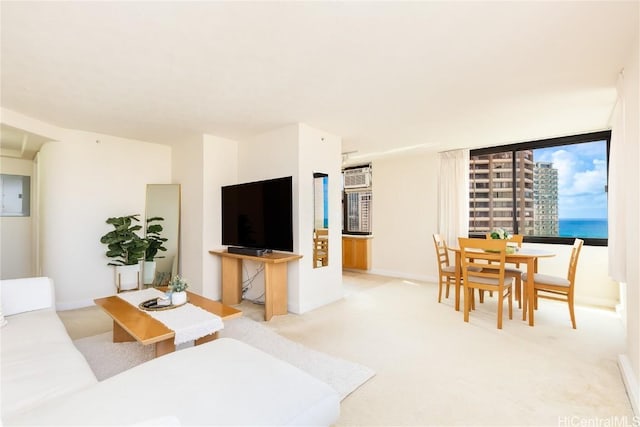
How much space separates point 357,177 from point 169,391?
5614 millimetres

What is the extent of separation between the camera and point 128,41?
6.31ft

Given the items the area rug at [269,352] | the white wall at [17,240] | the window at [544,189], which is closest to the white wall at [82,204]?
the white wall at [17,240]

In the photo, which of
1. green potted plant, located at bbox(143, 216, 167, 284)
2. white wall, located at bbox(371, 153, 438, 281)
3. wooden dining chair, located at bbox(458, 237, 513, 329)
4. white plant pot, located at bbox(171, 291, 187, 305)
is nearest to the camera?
white plant pot, located at bbox(171, 291, 187, 305)

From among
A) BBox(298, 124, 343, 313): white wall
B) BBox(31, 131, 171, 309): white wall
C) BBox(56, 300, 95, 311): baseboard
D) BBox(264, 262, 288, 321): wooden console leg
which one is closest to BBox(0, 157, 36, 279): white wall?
BBox(31, 131, 171, 309): white wall

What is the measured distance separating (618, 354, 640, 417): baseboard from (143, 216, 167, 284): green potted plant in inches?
193

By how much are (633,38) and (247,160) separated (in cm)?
391

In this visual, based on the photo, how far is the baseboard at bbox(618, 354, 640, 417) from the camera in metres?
1.79

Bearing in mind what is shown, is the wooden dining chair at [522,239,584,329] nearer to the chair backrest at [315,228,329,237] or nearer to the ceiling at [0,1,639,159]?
the ceiling at [0,1,639,159]

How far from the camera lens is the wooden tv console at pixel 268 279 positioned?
11.1 feet

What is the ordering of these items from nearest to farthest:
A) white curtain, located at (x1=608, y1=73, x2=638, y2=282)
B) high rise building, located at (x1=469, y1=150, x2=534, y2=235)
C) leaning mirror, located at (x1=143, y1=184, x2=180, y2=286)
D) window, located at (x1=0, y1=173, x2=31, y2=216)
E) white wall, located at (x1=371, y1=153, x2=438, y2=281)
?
white curtain, located at (x1=608, y1=73, x2=638, y2=282) < leaning mirror, located at (x1=143, y1=184, x2=180, y2=286) < window, located at (x1=0, y1=173, x2=31, y2=216) < high rise building, located at (x1=469, y1=150, x2=534, y2=235) < white wall, located at (x1=371, y1=153, x2=438, y2=281)

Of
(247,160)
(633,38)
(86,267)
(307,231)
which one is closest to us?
(633,38)

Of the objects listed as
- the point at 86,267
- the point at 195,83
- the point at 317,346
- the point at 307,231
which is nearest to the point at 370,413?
the point at 317,346

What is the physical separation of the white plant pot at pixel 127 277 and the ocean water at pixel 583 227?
20.0ft

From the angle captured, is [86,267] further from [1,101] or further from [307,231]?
[307,231]
